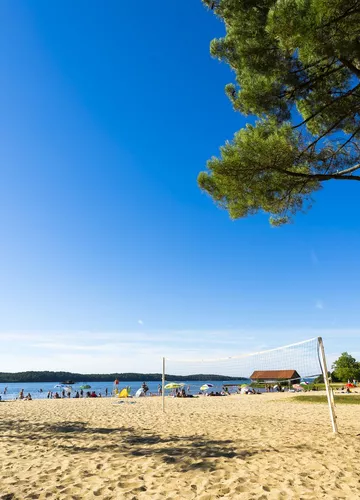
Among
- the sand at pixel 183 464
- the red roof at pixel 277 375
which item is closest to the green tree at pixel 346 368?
the red roof at pixel 277 375

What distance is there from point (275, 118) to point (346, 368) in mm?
57172

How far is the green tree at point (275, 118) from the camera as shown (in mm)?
7465

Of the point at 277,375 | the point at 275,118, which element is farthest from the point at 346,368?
the point at 275,118

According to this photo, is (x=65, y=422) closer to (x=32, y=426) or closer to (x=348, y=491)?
(x=32, y=426)

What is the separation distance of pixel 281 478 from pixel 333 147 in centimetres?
749

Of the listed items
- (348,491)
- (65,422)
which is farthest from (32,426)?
(348,491)

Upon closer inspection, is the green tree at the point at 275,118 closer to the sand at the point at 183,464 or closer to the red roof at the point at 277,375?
the sand at the point at 183,464

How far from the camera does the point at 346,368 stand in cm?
5456

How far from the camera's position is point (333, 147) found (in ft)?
28.3

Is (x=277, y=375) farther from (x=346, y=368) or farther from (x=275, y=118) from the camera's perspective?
(x=275, y=118)

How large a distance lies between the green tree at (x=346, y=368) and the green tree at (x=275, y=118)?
53.9m

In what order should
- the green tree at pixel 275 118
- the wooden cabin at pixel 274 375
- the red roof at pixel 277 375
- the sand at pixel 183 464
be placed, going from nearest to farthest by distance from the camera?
the sand at pixel 183 464 → the green tree at pixel 275 118 → the red roof at pixel 277 375 → the wooden cabin at pixel 274 375

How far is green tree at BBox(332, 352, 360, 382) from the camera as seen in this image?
53.3 metres

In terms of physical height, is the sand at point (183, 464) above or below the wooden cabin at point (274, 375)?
below
